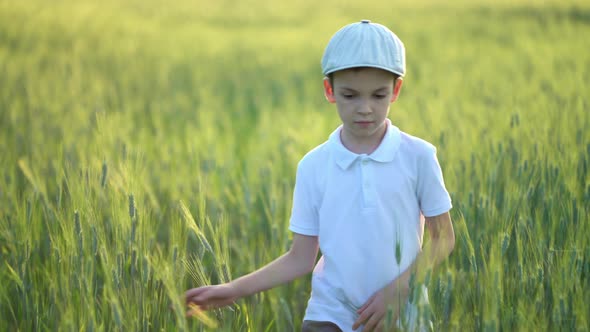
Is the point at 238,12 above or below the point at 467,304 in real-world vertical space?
above

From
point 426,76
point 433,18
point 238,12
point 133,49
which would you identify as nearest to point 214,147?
point 426,76

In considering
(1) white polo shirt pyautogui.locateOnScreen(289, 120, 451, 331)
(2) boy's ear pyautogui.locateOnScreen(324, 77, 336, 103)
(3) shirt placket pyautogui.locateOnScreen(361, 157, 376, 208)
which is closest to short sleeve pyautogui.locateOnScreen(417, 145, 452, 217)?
(1) white polo shirt pyautogui.locateOnScreen(289, 120, 451, 331)

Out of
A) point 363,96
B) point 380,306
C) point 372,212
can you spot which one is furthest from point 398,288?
point 363,96

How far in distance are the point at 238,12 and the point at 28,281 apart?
29.9 ft

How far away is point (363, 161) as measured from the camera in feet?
5.14

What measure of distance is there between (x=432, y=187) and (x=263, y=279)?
1.56 feet

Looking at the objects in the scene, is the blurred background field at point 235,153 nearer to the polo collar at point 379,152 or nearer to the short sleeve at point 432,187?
the short sleeve at point 432,187

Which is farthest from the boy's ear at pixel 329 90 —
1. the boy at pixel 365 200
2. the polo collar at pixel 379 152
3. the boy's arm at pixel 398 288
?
the boy's arm at pixel 398 288

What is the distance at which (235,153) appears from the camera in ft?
12.3

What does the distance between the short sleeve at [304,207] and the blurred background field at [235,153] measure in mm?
195

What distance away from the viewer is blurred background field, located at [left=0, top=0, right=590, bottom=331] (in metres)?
1.62

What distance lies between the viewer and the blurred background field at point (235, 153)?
5.32 ft

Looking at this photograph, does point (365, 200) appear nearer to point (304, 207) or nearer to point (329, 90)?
point (304, 207)

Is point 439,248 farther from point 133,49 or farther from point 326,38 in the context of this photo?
point 326,38
